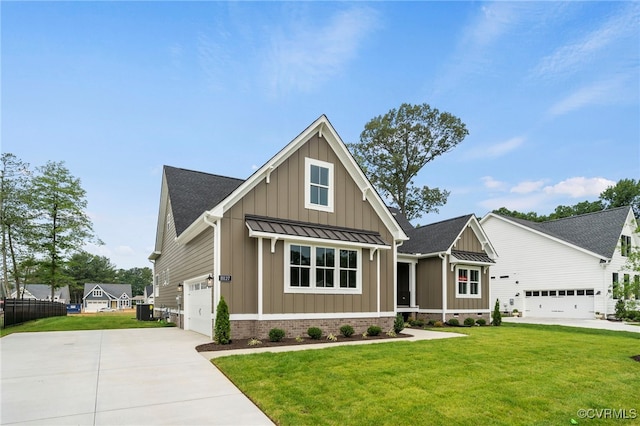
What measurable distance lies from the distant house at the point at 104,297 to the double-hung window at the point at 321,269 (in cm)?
7189

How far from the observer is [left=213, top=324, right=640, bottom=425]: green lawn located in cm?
552

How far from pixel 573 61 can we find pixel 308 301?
14563 mm

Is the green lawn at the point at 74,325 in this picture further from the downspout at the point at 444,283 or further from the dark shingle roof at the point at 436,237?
the downspout at the point at 444,283

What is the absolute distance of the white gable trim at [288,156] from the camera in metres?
11.9

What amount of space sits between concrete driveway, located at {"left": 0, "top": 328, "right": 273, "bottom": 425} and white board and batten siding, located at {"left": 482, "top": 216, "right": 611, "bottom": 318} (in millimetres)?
26416

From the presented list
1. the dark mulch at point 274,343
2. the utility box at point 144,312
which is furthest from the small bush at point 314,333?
the utility box at point 144,312

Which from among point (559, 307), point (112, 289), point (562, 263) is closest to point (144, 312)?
point (559, 307)

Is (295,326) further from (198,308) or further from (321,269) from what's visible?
(198,308)

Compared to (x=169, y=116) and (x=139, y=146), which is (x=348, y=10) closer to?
(x=169, y=116)

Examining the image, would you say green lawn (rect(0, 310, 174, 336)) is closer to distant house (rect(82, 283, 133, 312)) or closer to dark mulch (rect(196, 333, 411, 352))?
dark mulch (rect(196, 333, 411, 352))

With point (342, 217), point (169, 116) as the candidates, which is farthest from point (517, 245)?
point (169, 116)

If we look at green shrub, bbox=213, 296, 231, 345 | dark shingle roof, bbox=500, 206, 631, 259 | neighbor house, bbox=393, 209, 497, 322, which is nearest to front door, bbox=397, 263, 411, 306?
neighbor house, bbox=393, 209, 497, 322

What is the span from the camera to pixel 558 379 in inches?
295

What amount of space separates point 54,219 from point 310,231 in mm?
28077
